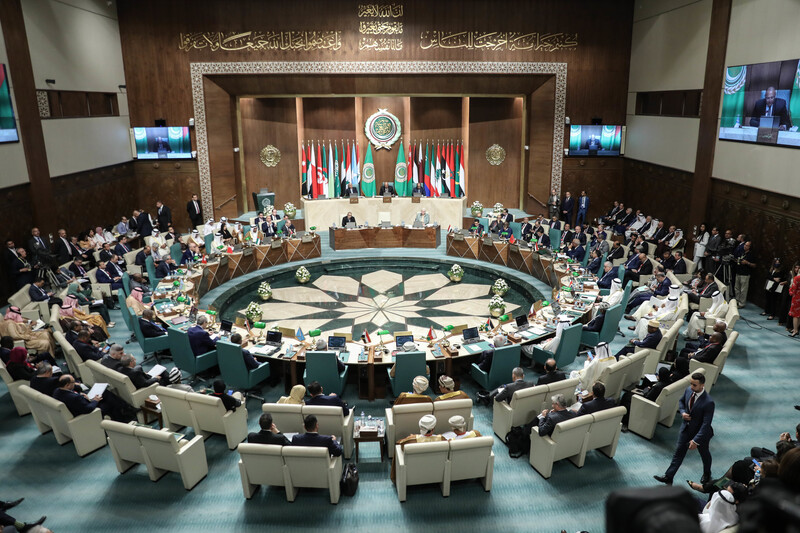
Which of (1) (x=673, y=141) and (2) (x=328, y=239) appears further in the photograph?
(2) (x=328, y=239)

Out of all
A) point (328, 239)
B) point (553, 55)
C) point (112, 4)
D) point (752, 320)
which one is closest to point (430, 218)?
point (328, 239)

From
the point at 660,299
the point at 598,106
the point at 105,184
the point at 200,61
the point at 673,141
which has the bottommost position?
the point at 660,299

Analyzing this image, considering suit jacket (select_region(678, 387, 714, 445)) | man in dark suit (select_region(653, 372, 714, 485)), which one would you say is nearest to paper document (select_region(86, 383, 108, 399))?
man in dark suit (select_region(653, 372, 714, 485))

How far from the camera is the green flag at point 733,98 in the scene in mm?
12406

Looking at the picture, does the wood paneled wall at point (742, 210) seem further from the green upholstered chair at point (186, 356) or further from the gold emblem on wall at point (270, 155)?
the gold emblem on wall at point (270, 155)

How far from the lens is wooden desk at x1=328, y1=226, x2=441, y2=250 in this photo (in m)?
16.5

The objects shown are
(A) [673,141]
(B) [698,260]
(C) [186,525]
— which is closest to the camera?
(C) [186,525]

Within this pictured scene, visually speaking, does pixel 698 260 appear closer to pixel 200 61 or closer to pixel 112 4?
pixel 200 61

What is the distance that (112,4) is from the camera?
16.9 metres

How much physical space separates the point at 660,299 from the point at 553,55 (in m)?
10.5

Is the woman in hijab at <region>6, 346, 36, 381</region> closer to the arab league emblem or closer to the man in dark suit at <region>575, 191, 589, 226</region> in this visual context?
the arab league emblem

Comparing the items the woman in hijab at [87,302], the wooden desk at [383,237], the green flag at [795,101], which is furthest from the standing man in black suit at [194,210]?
the green flag at [795,101]

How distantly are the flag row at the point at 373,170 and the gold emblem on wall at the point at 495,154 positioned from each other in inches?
42.7

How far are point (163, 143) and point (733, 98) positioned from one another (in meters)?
16.2
